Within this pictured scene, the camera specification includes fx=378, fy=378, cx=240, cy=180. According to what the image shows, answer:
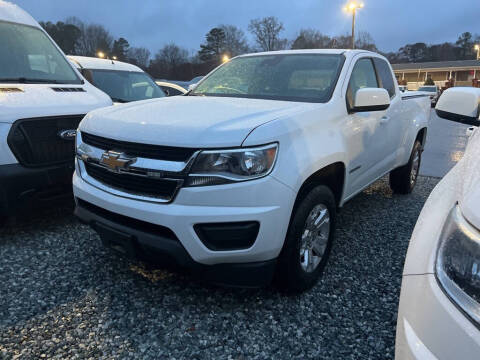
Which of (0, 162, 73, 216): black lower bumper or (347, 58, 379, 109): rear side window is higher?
(347, 58, 379, 109): rear side window

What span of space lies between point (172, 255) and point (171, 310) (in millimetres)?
579

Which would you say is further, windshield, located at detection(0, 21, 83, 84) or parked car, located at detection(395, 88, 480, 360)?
windshield, located at detection(0, 21, 83, 84)

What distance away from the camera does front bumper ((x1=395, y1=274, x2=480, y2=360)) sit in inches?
40.5

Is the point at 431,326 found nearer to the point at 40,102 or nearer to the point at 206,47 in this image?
the point at 40,102

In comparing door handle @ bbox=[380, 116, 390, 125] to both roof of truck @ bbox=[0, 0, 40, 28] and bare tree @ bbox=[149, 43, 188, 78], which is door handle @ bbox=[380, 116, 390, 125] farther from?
bare tree @ bbox=[149, 43, 188, 78]

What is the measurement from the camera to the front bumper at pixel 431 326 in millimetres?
1029

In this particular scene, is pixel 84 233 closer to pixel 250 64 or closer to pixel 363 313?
pixel 250 64

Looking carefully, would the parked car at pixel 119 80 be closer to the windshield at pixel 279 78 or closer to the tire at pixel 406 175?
the windshield at pixel 279 78

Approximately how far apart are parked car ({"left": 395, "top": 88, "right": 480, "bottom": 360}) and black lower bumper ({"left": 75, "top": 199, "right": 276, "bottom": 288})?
1.05m

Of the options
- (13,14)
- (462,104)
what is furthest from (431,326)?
(13,14)

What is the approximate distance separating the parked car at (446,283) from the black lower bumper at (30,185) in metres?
3.18

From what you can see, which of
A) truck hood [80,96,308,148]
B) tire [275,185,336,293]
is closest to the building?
Result: tire [275,185,336,293]

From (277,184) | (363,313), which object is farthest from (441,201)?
(363,313)

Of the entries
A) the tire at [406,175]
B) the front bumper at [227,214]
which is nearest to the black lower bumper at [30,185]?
the front bumper at [227,214]
